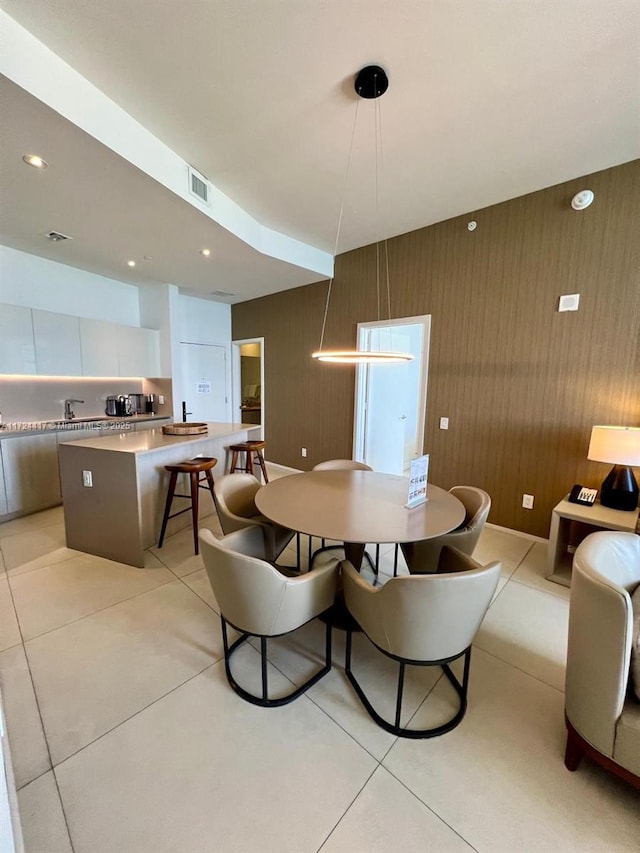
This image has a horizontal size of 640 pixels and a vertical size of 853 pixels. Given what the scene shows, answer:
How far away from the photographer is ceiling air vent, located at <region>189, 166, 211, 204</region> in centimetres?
250

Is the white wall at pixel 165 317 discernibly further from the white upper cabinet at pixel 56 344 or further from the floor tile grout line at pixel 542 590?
the floor tile grout line at pixel 542 590

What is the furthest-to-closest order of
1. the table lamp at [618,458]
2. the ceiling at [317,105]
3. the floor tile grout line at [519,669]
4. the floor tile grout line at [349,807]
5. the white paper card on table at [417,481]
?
1. the table lamp at [618,458]
2. the white paper card on table at [417,481]
3. the floor tile grout line at [519,669]
4. the ceiling at [317,105]
5. the floor tile grout line at [349,807]

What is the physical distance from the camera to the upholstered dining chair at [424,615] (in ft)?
3.91

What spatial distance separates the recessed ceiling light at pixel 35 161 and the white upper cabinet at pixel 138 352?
2512 mm

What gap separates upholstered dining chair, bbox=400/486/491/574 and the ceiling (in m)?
2.36

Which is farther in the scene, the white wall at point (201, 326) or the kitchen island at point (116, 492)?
the white wall at point (201, 326)

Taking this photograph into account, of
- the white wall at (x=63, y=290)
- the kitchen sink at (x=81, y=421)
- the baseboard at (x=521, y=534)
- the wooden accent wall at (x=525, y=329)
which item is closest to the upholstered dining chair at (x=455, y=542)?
the wooden accent wall at (x=525, y=329)

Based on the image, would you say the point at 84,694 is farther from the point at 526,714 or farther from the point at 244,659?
the point at 526,714

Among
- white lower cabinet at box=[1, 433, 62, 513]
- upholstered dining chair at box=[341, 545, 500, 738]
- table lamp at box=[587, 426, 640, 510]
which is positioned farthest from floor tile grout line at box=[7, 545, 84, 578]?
table lamp at box=[587, 426, 640, 510]

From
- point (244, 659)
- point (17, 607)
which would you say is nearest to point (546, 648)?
point (244, 659)

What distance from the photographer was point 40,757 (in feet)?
4.16

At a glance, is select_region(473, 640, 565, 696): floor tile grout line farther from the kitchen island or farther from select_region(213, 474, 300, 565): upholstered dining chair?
the kitchen island

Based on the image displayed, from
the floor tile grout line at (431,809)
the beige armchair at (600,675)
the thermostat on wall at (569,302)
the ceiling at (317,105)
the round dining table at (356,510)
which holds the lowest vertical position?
the floor tile grout line at (431,809)

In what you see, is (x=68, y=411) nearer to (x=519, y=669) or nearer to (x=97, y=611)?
(x=97, y=611)
